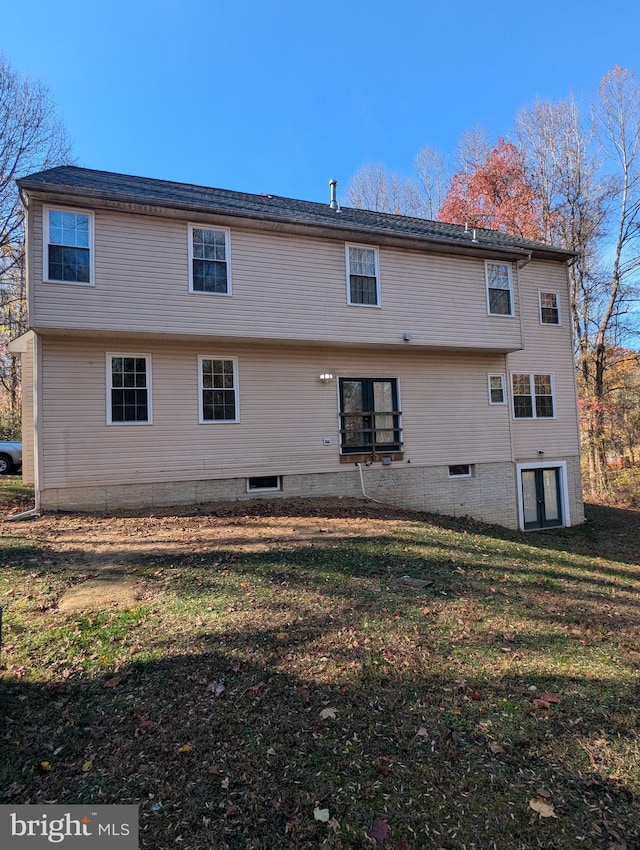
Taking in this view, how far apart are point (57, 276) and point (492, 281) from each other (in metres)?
10.8

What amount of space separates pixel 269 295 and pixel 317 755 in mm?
9029

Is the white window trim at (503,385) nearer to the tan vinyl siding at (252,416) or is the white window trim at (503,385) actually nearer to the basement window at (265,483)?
the tan vinyl siding at (252,416)

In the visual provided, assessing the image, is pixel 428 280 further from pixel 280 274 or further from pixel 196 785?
pixel 196 785

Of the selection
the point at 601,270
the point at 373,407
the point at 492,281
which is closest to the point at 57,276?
the point at 373,407

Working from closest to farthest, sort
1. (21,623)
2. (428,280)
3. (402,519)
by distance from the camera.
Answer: (21,623) → (402,519) → (428,280)

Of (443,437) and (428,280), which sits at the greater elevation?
(428,280)

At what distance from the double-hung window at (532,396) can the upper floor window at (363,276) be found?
17.9 feet

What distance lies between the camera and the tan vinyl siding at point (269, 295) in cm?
882

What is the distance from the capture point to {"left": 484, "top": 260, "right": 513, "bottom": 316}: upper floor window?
40.9 feet

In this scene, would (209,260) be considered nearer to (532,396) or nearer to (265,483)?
(265,483)

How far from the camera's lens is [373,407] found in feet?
38.8

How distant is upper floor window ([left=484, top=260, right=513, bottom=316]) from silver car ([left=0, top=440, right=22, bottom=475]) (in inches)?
639

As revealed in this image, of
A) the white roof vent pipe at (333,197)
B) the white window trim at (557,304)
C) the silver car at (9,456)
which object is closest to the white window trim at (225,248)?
the white roof vent pipe at (333,197)

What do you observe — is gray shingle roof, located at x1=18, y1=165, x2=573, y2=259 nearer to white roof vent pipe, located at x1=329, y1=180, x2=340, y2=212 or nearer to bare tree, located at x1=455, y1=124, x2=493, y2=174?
white roof vent pipe, located at x1=329, y1=180, x2=340, y2=212
